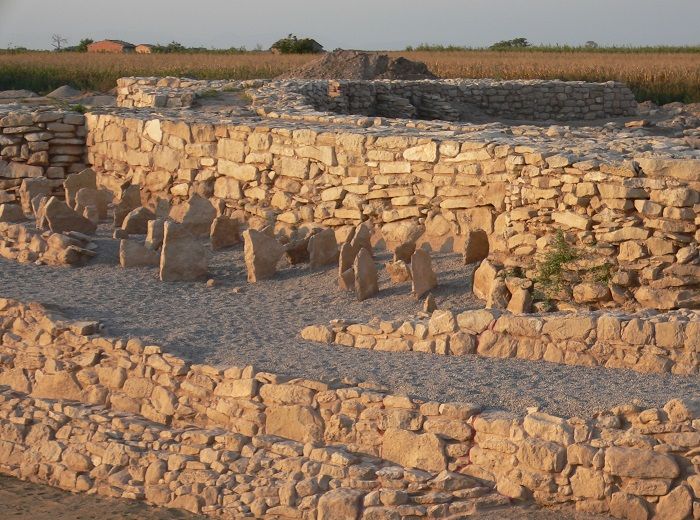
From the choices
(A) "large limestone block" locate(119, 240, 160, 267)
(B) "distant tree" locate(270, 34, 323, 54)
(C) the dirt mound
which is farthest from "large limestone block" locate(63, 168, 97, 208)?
(B) "distant tree" locate(270, 34, 323, 54)

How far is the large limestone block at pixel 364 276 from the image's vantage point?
964cm

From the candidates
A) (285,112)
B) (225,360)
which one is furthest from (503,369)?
(285,112)

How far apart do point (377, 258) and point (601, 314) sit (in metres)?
3.10

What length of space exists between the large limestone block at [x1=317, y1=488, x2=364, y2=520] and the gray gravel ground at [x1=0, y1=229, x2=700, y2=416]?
775mm

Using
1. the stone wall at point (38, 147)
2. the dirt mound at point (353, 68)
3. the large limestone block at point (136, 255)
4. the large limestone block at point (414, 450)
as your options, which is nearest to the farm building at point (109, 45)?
the dirt mound at point (353, 68)

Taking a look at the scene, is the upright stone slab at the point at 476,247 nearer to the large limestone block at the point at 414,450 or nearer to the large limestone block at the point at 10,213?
the large limestone block at the point at 414,450

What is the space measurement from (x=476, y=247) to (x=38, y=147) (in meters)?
6.50

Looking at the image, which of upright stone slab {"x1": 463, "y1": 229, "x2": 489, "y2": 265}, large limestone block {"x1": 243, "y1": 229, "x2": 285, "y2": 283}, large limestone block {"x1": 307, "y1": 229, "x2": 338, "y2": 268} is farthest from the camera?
large limestone block {"x1": 307, "y1": 229, "x2": 338, "y2": 268}

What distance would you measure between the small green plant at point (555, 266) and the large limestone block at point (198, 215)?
396 cm

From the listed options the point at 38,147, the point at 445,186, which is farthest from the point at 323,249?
the point at 38,147

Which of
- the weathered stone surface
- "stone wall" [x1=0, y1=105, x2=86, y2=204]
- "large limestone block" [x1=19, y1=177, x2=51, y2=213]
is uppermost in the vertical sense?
"stone wall" [x1=0, y1=105, x2=86, y2=204]

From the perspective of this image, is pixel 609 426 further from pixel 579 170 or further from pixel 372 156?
pixel 372 156

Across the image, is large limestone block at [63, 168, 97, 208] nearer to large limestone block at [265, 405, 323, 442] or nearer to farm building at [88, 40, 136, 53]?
large limestone block at [265, 405, 323, 442]

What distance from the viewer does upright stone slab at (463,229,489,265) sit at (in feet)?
33.0
